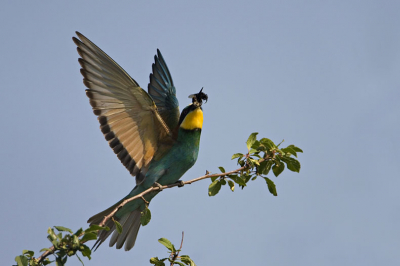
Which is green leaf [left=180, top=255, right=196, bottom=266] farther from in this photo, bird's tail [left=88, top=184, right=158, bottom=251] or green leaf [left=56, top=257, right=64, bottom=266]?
bird's tail [left=88, top=184, right=158, bottom=251]

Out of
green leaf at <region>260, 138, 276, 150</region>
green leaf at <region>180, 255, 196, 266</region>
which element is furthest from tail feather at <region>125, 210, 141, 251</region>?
green leaf at <region>260, 138, 276, 150</region>

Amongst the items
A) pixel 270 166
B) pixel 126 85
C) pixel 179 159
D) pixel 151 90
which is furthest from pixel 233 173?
pixel 151 90

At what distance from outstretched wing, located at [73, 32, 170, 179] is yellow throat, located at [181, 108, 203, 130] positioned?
0.22 metres

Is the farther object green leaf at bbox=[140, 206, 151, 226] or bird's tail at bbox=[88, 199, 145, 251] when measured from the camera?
bird's tail at bbox=[88, 199, 145, 251]

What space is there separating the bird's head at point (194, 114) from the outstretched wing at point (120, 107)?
0.23 m

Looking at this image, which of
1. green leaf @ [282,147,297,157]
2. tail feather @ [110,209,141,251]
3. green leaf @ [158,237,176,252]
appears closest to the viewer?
green leaf @ [158,237,176,252]

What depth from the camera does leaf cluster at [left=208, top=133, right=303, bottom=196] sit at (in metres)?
3.75

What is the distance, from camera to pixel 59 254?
260 cm

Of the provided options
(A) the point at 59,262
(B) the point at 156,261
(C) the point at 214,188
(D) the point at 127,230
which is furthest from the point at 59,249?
(D) the point at 127,230

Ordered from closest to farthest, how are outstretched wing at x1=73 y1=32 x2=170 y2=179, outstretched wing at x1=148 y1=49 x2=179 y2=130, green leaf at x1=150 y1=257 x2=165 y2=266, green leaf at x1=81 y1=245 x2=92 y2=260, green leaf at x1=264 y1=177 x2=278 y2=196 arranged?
green leaf at x1=81 y1=245 x2=92 y2=260, green leaf at x1=150 y1=257 x2=165 y2=266, green leaf at x1=264 y1=177 x2=278 y2=196, outstretched wing at x1=73 y1=32 x2=170 y2=179, outstretched wing at x1=148 y1=49 x2=179 y2=130

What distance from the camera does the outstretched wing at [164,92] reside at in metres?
5.76

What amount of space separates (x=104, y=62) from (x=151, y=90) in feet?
4.68

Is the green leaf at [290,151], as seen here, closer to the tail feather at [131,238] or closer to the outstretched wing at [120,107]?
the outstretched wing at [120,107]

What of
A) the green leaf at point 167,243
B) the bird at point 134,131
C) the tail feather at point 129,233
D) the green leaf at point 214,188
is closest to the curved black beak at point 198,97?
the bird at point 134,131
